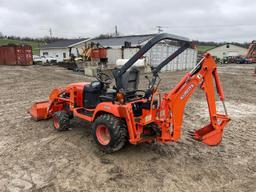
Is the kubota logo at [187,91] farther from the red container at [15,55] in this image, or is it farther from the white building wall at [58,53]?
the white building wall at [58,53]

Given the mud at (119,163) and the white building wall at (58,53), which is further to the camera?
the white building wall at (58,53)

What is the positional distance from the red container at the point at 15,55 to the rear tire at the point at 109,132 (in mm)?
23016

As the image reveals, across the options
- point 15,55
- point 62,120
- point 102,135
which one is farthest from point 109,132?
point 15,55

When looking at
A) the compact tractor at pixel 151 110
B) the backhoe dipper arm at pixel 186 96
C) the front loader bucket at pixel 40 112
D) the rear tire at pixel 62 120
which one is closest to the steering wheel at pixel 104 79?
the compact tractor at pixel 151 110

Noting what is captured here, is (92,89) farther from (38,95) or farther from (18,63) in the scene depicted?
(18,63)

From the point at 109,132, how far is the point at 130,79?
1064mm

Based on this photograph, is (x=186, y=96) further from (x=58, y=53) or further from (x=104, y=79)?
(x=58, y=53)

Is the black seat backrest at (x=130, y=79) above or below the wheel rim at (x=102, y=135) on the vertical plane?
above

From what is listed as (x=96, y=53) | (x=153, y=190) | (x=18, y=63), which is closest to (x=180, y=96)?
(x=153, y=190)

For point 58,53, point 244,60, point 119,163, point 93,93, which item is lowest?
point 119,163

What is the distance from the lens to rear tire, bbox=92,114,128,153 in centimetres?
413

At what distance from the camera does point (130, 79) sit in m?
4.55

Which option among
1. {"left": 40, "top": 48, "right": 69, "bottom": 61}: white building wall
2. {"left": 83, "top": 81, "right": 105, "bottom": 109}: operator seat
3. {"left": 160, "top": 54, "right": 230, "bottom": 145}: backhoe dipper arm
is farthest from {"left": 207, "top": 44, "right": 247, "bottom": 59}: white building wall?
{"left": 160, "top": 54, "right": 230, "bottom": 145}: backhoe dipper arm

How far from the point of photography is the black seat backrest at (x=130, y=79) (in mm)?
4418
